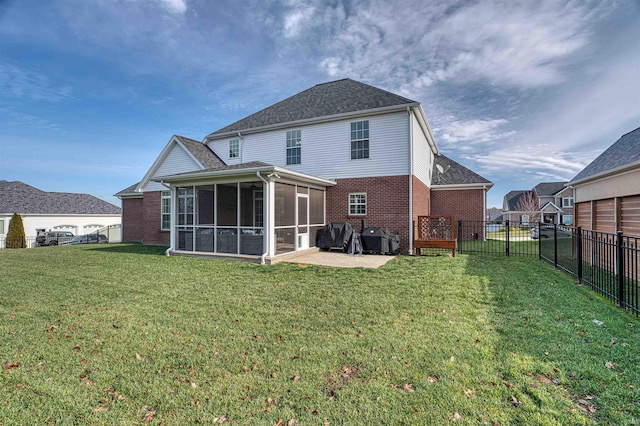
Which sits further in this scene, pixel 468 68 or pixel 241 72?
pixel 241 72

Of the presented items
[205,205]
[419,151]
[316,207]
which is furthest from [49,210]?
[419,151]

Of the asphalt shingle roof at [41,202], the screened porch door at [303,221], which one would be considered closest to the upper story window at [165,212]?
the screened porch door at [303,221]

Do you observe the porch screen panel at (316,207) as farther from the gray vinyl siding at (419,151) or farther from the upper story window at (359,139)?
the gray vinyl siding at (419,151)

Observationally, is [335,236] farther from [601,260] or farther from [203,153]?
→ [601,260]

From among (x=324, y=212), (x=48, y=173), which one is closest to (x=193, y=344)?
(x=324, y=212)

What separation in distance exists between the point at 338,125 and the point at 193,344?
1120cm

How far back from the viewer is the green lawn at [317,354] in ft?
8.14

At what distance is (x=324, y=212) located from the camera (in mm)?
13266

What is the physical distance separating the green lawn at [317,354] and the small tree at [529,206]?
1598 inches

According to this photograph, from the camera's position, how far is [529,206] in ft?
137

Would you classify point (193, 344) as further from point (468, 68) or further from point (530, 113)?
point (530, 113)

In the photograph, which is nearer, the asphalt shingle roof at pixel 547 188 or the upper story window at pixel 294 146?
the upper story window at pixel 294 146

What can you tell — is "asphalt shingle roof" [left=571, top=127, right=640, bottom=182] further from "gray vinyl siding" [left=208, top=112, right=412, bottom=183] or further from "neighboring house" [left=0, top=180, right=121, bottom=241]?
"neighboring house" [left=0, top=180, right=121, bottom=241]

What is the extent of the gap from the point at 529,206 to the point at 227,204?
4540 cm
